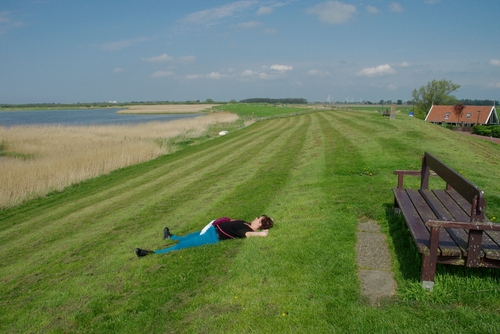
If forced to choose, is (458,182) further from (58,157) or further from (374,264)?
(58,157)

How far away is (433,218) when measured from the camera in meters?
4.84

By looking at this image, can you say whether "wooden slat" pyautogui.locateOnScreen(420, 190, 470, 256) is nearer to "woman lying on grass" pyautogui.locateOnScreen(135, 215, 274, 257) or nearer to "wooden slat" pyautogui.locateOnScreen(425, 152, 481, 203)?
"wooden slat" pyautogui.locateOnScreen(425, 152, 481, 203)

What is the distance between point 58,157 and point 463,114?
67.9 metres

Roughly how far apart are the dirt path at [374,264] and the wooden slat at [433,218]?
2.40 feet

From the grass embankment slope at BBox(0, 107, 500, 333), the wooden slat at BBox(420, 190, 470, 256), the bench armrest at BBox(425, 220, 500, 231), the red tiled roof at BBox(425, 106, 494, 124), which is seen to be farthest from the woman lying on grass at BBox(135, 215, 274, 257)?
the red tiled roof at BBox(425, 106, 494, 124)

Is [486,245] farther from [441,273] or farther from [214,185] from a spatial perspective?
[214,185]

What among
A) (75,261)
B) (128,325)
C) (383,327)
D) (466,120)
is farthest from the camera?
(466,120)

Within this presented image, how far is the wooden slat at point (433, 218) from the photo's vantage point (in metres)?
3.86

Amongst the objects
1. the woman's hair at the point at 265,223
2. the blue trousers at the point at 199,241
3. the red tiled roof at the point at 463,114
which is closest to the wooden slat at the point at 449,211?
the woman's hair at the point at 265,223

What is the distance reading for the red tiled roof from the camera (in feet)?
214

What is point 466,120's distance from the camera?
66812 mm

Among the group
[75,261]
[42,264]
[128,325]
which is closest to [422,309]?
[128,325]

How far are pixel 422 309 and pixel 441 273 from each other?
68cm

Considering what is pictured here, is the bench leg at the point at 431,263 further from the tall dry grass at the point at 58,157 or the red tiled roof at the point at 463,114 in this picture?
the red tiled roof at the point at 463,114
